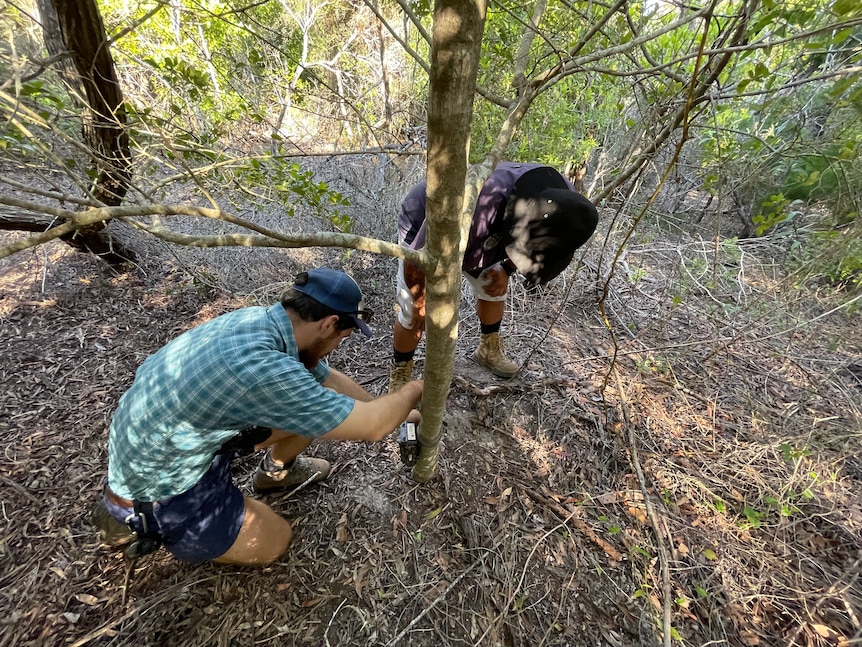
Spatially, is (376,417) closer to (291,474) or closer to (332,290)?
(332,290)

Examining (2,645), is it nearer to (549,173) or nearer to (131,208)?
(131,208)

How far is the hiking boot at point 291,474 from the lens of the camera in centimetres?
218

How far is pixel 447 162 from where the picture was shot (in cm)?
106

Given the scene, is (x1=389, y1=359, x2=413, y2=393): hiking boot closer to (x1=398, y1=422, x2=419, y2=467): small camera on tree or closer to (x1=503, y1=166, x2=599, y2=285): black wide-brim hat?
(x1=398, y1=422, x2=419, y2=467): small camera on tree

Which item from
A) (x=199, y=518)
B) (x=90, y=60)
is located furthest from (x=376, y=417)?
(x=90, y=60)

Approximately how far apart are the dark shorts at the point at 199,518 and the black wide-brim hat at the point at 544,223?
1.75 meters

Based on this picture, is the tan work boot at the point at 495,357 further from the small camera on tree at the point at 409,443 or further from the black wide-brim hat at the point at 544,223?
the small camera on tree at the point at 409,443

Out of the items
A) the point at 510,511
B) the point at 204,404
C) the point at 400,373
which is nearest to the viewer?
the point at 204,404

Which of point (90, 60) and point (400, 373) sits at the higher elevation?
point (90, 60)

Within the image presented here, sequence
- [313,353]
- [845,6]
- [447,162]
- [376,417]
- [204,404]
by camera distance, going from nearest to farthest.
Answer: [447,162] → [845,6] → [204,404] → [376,417] → [313,353]

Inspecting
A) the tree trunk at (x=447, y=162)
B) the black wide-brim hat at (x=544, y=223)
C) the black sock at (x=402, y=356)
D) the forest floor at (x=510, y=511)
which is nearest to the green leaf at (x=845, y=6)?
the black wide-brim hat at (x=544, y=223)

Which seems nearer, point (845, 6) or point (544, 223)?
point (845, 6)

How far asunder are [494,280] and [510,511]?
1402mm

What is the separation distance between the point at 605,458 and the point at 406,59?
5656 millimetres
